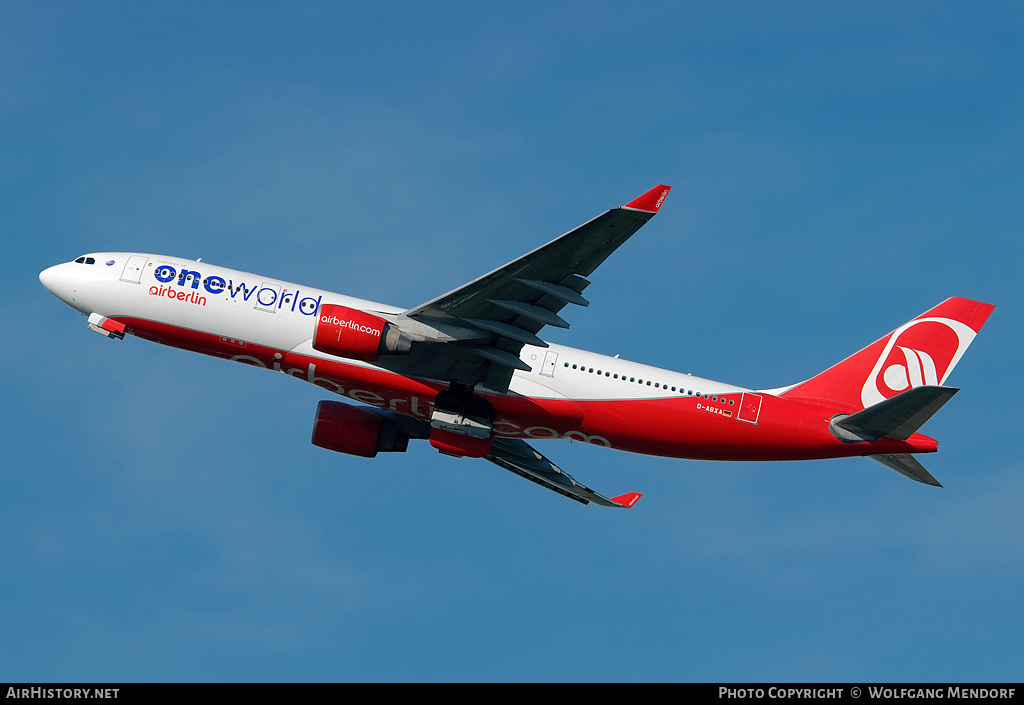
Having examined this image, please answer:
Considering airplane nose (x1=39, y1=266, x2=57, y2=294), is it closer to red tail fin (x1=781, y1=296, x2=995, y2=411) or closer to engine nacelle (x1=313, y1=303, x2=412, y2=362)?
engine nacelle (x1=313, y1=303, x2=412, y2=362)

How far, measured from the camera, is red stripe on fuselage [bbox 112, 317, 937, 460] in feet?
114

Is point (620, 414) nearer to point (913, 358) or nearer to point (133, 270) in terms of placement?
point (913, 358)

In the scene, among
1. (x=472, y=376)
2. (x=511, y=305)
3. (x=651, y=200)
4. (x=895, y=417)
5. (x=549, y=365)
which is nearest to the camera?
(x=651, y=200)

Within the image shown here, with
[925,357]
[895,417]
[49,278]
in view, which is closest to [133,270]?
[49,278]

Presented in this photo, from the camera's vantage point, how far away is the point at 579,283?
100 feet

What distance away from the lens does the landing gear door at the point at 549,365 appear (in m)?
35.3

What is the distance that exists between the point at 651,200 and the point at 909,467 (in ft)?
49.5

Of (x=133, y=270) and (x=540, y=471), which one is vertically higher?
(x=133, y=270)

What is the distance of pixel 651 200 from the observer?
27.5m

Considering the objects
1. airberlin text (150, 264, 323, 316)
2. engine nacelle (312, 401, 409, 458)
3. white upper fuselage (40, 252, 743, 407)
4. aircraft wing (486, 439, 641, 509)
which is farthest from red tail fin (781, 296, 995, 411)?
airberlin text (150, 264, 323, 316)

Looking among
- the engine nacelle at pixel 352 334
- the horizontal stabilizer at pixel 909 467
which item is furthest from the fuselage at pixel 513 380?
the engine nacelle at pixel 352 334

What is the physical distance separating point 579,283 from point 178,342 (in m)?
14.3

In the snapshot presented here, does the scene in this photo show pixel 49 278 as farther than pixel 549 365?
Yes

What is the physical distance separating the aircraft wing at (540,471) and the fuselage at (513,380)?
5404mm
